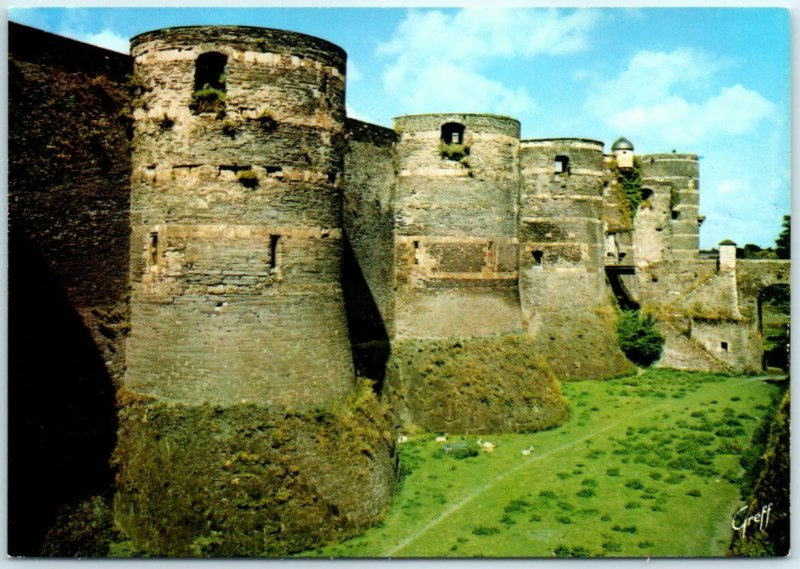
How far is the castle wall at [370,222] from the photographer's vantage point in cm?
1998

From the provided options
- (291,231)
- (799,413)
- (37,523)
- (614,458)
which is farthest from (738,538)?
(37,523)

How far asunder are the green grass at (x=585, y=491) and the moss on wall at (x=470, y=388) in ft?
1.88

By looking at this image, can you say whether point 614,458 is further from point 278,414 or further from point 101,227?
point 101,227

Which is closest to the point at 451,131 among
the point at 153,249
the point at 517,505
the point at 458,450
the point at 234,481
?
the point at 458,450

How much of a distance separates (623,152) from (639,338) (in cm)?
1207

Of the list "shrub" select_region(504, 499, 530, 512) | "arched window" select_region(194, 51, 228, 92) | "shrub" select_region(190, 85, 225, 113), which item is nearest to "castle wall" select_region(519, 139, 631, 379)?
"shrub" select_region(504, 499, 530, 512)

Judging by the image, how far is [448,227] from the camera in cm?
2152

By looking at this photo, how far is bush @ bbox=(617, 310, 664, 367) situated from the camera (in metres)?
29.6

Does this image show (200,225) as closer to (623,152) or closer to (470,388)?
(470,388)

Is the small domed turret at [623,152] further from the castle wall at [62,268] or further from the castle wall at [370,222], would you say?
the castle wall at [62,268]

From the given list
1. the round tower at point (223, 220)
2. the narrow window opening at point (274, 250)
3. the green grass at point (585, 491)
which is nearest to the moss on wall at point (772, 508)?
the green grass at point (585, 491)

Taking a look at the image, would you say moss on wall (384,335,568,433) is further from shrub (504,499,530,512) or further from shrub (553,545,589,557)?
shrub (553,545,589,557)

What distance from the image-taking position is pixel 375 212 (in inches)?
821

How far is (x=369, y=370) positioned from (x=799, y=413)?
11084 millimetres
